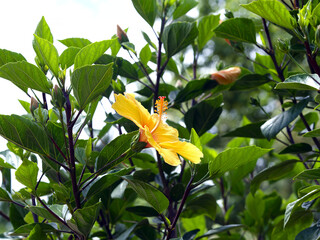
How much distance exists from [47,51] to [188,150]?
0.41m

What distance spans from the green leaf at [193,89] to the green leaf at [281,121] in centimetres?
27

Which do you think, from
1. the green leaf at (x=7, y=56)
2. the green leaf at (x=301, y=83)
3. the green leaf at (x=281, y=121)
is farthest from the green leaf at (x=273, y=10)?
the green leaf at (x=7, y=56)

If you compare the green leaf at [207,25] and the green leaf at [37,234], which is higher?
the green leaf at [207,25]

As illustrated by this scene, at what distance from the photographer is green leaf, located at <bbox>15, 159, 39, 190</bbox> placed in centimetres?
95

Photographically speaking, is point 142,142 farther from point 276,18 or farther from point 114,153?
point 276,18

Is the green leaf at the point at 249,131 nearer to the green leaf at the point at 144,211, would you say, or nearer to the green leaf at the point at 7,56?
the green leaf at the point at 144,211

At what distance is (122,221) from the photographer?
1406mm

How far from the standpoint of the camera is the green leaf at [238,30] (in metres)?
1.29

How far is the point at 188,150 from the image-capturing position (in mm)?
917

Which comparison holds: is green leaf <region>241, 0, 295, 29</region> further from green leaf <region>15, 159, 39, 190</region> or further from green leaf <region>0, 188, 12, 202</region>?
green leaf <region>0, 188, 12, 202</region>

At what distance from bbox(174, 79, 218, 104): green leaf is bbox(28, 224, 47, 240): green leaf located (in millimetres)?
622

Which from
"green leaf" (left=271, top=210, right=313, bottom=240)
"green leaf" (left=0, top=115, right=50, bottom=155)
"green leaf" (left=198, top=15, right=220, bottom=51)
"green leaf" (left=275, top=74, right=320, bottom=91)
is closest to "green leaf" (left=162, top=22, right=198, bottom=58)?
"green leaf" (left=198, top=15, right=220, bottom=51)

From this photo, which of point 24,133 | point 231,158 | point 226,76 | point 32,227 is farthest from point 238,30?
point 32,227

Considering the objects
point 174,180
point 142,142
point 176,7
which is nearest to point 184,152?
point 142,142
